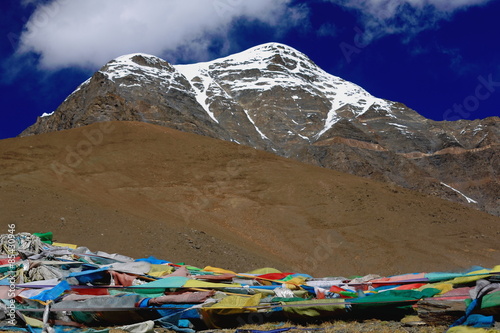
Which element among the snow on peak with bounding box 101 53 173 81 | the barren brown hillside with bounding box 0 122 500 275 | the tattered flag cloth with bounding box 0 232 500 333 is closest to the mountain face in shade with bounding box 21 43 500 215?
the snow on peak with bounding box 101 53 173 81

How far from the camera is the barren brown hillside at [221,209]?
629 inches

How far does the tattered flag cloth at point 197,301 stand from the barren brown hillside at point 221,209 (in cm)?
704

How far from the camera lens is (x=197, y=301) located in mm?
6398

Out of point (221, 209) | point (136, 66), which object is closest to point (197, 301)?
point (221, 209)

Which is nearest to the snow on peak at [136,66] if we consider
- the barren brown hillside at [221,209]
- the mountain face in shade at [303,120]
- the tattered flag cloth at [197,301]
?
the mountain face in shade at [303,120]

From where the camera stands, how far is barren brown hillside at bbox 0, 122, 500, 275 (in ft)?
52.4

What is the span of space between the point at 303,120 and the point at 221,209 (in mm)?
54830

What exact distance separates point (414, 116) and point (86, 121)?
202ft

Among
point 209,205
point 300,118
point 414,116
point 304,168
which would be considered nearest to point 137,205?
point 209,205

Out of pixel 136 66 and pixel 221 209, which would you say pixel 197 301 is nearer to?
pixel 221 209

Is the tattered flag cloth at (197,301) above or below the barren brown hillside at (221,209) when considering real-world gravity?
above

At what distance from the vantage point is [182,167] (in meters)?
26.8

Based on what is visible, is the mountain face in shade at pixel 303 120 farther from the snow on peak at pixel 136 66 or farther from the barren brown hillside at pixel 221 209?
the barren brown hillside at pixel 221 209

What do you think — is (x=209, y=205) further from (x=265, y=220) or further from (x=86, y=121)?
(x=86, y=121)
